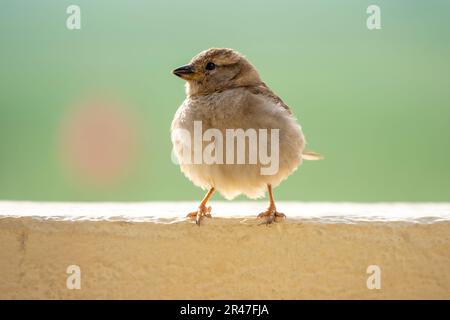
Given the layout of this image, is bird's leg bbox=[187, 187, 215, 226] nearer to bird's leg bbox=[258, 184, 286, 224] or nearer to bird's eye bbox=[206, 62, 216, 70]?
bird's leg bbox=[258, 184, 286, 224]

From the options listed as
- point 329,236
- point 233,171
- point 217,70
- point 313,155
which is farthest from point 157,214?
point 313,155

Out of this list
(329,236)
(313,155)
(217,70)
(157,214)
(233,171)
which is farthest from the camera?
(313,155)

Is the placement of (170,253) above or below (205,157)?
below

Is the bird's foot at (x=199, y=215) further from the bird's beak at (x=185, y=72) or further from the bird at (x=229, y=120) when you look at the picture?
the bird's beak at (x=185, y=72)

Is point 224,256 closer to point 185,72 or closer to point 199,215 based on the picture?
point 199,215

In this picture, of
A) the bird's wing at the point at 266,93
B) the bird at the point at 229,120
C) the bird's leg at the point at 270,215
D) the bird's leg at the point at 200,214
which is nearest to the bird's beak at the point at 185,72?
the bird at the point at 229,120

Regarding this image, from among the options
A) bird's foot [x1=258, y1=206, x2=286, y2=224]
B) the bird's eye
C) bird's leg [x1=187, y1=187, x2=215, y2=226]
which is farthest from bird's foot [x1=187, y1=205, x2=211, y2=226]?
the bird's eye

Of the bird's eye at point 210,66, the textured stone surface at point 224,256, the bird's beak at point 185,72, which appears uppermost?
the bird's eye at point 210,66

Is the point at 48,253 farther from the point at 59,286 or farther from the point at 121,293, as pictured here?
the point at 121,293
